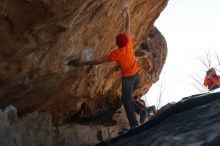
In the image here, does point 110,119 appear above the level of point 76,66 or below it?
below

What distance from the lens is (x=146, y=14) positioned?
10.8 meters

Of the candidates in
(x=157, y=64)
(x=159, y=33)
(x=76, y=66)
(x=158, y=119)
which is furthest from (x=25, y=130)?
(x=159, y=33)

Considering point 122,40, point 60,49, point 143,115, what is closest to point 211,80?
point 143,115

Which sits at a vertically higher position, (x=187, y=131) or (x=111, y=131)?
(x=111, y=131)

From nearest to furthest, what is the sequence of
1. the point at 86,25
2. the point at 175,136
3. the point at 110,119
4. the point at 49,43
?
the point at 175,136, the point at 49,43, the point at 86,25, the point at 110,119

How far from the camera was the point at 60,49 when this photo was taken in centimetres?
786

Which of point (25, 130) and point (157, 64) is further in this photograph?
point (157, 64)

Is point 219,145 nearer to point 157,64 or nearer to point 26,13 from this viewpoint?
point 26,13

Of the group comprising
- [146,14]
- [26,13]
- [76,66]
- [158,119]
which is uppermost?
[146,14]

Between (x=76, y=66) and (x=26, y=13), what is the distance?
78.1 inches

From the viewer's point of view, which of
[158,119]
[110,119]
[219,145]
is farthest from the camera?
[110,119]

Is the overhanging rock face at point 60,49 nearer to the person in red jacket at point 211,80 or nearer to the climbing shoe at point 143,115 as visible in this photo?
the climbing shoe at point 143,115

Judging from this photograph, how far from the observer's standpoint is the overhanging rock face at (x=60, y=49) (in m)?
7.00

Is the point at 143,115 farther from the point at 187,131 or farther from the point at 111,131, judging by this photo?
the point at 187,131
